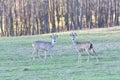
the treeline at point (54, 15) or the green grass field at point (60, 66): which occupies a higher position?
the treeline at point (54, 15)

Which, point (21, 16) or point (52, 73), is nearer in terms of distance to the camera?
point (52, 73)

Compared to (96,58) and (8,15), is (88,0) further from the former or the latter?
(96,58)

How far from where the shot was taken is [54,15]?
66750 mm

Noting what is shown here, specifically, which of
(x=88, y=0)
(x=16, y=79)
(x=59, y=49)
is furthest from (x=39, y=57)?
(x=88, y=0)

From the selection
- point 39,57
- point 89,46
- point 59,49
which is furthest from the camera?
point 59,49

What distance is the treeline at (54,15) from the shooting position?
64312 mm

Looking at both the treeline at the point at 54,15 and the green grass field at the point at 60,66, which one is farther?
the treeline at the point at 54,15

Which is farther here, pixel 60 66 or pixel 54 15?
pixel 54 15

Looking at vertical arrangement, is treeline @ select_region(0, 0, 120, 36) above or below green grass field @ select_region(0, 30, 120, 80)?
above

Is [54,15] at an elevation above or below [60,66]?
above

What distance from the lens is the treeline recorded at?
64.3 m

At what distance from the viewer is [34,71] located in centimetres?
2192

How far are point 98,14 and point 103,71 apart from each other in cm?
4767

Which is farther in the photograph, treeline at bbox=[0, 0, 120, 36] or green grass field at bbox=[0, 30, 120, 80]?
treeline at bbox=[0, 0, 120, 36]
